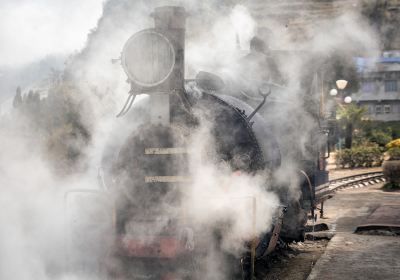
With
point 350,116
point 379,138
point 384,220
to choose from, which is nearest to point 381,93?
point 350,116

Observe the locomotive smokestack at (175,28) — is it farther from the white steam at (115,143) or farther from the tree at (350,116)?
the tree at (350,116)

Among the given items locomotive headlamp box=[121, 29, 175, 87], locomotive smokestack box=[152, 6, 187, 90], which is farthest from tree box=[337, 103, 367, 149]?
locomotive headlamp box=[121, 29, 175, 87]

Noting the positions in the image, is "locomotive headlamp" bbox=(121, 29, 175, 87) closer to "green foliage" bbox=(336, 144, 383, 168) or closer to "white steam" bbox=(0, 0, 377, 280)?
"white steam" bbox=(0, 0, 377, 280)

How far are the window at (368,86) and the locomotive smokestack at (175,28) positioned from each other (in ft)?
151

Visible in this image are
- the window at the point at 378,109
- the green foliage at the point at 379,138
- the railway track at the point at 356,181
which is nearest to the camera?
the railway track at the point at 356,181

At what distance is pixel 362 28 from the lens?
1406 cm

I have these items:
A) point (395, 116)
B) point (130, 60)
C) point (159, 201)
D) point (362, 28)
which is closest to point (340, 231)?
point (159, 201)

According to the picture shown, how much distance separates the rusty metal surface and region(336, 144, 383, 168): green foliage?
552 inches

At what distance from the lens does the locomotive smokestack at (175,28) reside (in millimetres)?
5359

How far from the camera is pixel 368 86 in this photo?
49.5 meters

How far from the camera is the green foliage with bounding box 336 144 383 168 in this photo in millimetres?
24609

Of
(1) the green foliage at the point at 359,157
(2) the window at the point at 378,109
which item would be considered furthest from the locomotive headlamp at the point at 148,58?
(2) the window at the point at 378,109

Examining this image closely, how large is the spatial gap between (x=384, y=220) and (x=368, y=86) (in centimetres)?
4258

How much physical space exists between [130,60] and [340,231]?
557 centimetres
